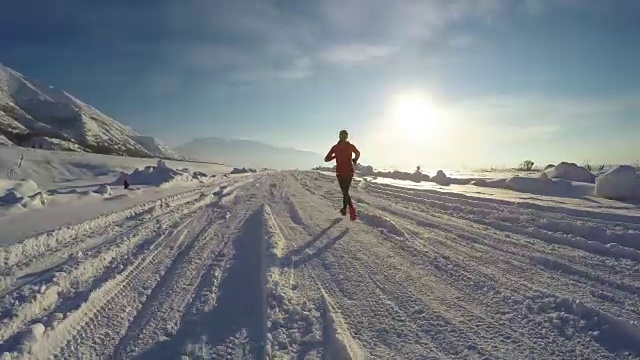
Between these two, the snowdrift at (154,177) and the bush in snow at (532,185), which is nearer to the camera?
the bush in snow at (532,185)

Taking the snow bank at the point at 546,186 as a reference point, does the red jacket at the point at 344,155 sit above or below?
above

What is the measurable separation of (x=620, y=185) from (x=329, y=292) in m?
11.5

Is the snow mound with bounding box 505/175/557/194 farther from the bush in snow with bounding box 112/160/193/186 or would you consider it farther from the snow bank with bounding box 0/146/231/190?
the snow bank with bounding box 0/146/231/190

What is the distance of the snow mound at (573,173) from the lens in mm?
17812

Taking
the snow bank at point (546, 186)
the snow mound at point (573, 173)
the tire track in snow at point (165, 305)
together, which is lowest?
the tire track in snow at point (165, 305)

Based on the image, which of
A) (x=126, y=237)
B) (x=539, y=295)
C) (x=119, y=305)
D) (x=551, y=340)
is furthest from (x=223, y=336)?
(x=126, y=237)

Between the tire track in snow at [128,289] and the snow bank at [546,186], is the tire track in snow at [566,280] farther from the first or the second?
the snow bank at [546,186]

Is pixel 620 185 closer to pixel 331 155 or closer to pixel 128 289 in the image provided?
pixel 331 155

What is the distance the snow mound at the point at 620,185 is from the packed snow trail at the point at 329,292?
16.4 ft

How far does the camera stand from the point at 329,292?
13.4 feet

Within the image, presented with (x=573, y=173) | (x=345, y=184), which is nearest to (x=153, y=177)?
(x=345, y=184)

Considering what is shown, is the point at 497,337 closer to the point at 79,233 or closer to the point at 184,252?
the point at 184,252

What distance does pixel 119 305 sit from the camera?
3.79 metres

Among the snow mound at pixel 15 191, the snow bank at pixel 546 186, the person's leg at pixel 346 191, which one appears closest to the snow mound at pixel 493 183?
the snow bank at pixel 546 186
